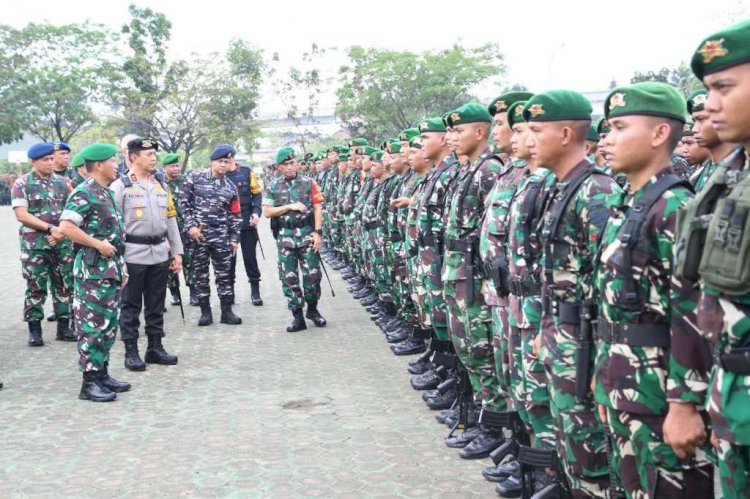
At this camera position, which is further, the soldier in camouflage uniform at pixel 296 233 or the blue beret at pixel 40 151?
the soldier in camouflage uniform at pixel 296 233

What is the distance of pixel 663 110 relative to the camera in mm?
2818

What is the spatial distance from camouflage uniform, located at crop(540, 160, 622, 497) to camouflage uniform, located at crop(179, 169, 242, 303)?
6715 millimetres

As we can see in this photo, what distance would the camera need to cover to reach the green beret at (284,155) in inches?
369

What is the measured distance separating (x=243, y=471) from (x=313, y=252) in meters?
4.88

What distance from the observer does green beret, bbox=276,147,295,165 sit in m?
9.38

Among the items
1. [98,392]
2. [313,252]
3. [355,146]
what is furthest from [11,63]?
[98,392]

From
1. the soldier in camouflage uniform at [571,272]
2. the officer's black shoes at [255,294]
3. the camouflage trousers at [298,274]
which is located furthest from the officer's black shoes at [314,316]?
the soldier in camouflage uniform at [571,272]

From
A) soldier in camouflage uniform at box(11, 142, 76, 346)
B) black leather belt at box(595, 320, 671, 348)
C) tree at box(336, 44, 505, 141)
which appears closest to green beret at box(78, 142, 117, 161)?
soldier in camouflage uniform at box(11, 142, 76, 346)

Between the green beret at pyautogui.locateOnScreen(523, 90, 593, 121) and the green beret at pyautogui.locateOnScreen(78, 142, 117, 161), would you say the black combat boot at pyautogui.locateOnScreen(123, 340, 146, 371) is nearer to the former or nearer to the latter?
the green beret at pyautogui.locateOnScreen(78, 142, 117, 161)

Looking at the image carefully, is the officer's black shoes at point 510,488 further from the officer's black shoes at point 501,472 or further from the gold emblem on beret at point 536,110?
the gold emblem on beret at point 536,110

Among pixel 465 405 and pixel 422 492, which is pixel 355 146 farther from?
pixel 422 492

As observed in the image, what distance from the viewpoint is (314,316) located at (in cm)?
959

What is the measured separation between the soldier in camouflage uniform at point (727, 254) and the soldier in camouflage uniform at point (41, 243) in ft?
24.3

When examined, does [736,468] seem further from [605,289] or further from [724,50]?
[724,50]
